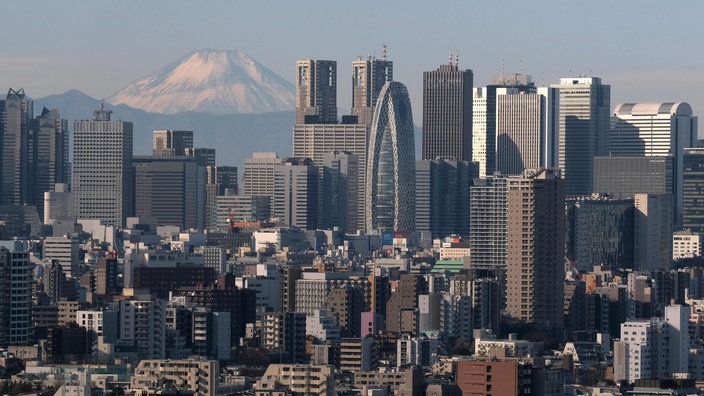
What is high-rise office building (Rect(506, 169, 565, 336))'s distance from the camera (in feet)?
370

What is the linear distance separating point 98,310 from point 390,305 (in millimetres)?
18201

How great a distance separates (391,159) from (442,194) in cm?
710

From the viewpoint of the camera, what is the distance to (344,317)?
108m

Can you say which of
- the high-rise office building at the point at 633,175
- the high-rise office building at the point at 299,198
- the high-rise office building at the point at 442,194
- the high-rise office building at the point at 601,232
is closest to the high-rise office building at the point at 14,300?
the high-rise office building at the point at 601,232

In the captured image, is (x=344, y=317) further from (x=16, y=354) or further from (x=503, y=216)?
(x=503, y=216)

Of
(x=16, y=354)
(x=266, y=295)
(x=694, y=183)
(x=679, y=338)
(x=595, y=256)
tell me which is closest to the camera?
(x=16, y=354)

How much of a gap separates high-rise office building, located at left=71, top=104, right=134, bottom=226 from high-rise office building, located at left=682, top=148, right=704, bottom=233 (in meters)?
39.0

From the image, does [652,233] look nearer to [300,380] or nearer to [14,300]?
[14,300]

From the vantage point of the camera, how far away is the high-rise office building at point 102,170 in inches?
7594

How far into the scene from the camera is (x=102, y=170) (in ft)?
639

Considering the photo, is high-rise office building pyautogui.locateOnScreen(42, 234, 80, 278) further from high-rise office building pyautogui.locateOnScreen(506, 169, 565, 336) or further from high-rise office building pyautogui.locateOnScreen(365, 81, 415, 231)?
high-rise office building pyautogui.locateOnScreen(365, 81, 415, 231)

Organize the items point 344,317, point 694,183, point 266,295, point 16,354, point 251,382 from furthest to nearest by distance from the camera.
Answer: point 694,183 → point 266,295 → point 344,317 → point 16,354 → point 251,382

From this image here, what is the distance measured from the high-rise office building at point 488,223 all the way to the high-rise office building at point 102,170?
134ft

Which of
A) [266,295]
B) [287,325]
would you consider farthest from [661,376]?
[266,295]
